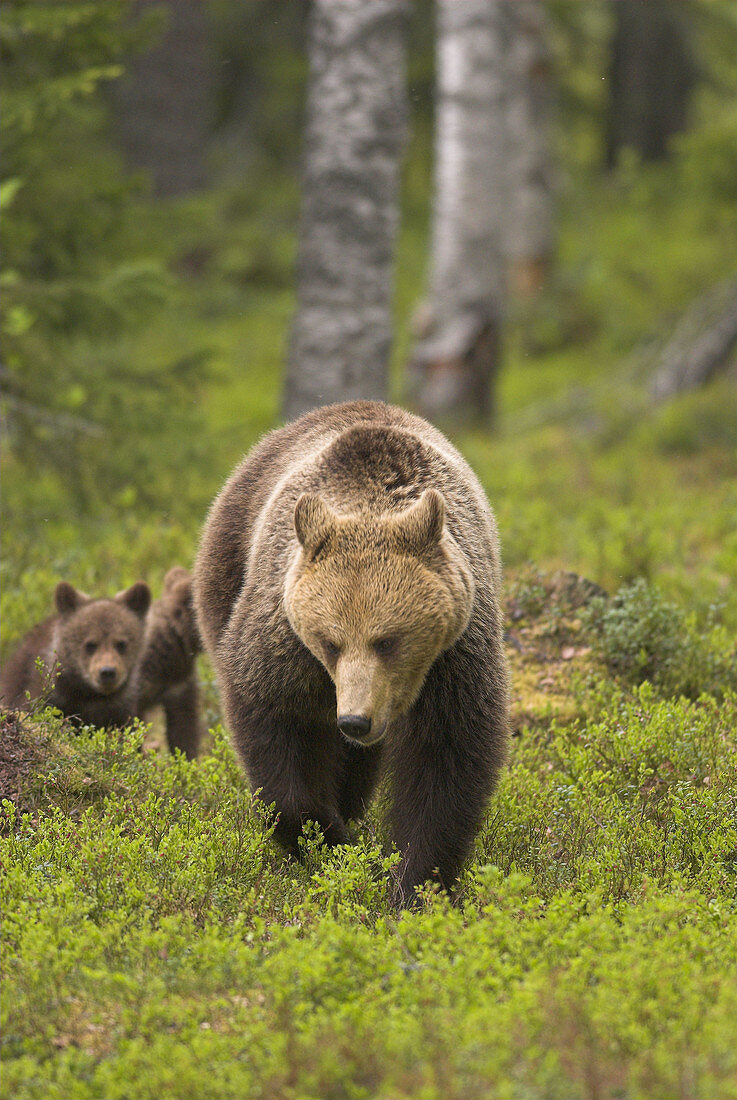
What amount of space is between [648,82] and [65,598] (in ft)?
74.5

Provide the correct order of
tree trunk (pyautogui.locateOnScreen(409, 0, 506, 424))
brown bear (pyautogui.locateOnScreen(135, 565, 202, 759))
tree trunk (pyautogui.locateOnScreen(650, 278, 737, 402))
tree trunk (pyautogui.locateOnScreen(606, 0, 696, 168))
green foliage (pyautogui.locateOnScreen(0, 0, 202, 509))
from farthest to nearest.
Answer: tree trunk (pyautogui.locateOnScreen(606, 0, 696, 168)) → tree trunk (pyautogui.locateOnScreen(409, 0, 506, 424)) → tree trunk (pyautogui.locateOnScreen(650, 278, 737, 402)) → green foliage (pyautogui.locateOnScreen(0, 0, 202, 509)) → brown bear (pyautogui.locateOnScreen(135, 565, 202, 759))

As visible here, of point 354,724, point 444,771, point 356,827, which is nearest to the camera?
point 354,724

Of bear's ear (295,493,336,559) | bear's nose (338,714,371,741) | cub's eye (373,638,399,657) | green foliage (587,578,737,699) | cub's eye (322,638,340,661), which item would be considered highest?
bear's ear (295,493,336,559)

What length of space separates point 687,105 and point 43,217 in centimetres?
2099

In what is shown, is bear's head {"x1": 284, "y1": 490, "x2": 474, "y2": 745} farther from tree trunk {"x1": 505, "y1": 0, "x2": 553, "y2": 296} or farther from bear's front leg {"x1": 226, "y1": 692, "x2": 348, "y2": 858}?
tree trunk {"x1": 505, "y1": 0, "x2": 553, "y2": 296}

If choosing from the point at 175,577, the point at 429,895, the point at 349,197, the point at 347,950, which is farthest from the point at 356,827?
the point at 349,197

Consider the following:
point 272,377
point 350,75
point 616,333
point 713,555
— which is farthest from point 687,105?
point 713,555

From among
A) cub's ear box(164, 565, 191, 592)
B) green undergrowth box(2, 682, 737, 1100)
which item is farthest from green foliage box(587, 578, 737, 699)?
cub's ear box(164, 565, 191, 592)

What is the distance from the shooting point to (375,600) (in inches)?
152

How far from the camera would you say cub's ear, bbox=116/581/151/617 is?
6.40m

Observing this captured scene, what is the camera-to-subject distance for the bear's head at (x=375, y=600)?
3.83 metres

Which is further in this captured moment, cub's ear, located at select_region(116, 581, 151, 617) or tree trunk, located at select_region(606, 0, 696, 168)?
tree trunk, located at select_region(606, 0, 696, 168)

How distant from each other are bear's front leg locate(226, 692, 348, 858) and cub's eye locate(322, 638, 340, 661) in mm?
508

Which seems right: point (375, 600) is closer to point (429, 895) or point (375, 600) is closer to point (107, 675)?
point (429, 895)
